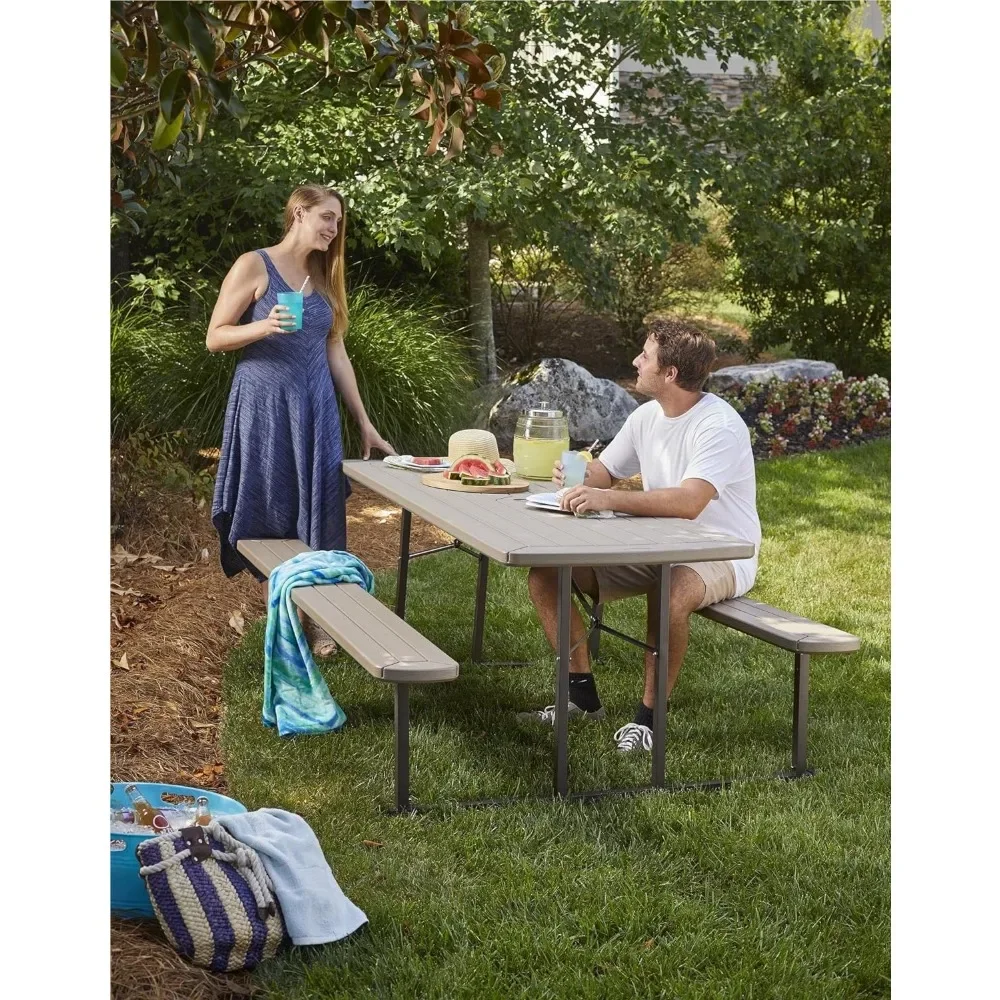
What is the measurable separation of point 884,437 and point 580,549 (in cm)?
731

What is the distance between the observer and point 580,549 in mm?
3355

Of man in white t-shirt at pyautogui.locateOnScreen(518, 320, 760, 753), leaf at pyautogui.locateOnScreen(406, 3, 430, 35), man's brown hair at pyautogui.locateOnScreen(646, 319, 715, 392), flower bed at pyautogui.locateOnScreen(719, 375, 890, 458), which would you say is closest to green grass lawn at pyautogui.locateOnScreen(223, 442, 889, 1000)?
man in white t-shirt at pyautogui.locateOnScreen(518, 320, 760, 753)

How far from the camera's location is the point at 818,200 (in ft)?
41.3

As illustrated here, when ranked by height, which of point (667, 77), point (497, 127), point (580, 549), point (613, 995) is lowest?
point (613, 995)

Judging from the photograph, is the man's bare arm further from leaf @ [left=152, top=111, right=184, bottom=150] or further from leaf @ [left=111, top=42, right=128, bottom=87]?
leaf @ [left=111, top=42, right=128, bottom=87]

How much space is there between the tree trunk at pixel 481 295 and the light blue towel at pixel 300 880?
7428 mm

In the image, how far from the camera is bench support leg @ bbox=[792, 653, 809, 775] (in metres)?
3.87

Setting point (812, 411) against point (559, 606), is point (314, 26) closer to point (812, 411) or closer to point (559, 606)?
point (559, 606)

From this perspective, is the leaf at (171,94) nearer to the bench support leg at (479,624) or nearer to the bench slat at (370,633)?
the bench slat at (370,633)

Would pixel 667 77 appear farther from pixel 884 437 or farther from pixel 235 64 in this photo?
pixel 235 64

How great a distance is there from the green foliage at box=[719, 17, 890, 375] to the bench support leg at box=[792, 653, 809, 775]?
6.44 meters

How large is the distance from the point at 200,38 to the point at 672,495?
238 cm

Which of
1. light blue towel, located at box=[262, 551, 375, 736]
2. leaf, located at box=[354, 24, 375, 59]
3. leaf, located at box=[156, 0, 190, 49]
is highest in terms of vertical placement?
leaf, located at box=[354, 24, 375, 59]
